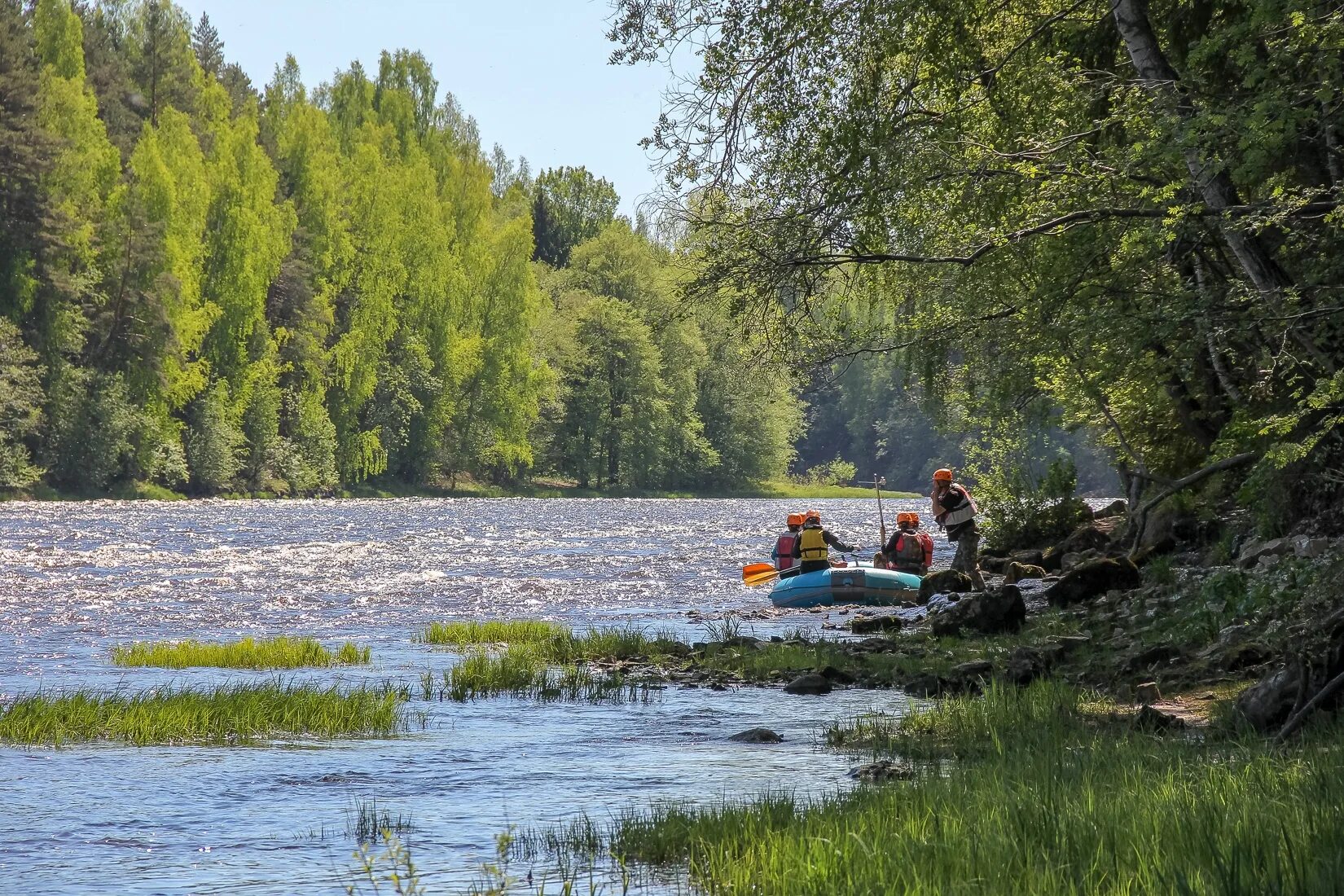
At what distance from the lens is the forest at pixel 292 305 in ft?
181

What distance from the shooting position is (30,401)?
177 feet

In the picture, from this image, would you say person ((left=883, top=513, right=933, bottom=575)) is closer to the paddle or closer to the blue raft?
the blue raft

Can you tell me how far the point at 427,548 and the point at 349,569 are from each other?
22.7 feet

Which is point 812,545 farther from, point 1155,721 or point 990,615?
point 1155,721

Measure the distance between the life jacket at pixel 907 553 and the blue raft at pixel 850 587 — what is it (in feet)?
4.88

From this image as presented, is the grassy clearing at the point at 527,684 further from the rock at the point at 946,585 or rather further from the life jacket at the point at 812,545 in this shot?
the life jacket at the point at 812,545

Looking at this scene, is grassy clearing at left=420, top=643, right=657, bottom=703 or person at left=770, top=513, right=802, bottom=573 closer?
grassy clearing at left=420, top=643, right=657, bottom=703

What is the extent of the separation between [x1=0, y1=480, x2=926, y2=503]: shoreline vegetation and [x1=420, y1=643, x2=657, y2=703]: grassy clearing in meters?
43.5

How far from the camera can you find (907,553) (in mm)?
24891

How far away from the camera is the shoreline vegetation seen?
184ft

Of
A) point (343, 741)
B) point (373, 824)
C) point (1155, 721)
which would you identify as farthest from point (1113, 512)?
point (373, 824)

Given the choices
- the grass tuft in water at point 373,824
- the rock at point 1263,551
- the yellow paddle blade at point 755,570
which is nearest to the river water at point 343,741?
the grass tuft in water at point 373,824

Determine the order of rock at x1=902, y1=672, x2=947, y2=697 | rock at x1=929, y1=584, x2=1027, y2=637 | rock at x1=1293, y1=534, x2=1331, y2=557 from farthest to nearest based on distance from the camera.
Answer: rock at x1=929, y1=584, x2=1027, y2=637 → rock at x1=1293, y1=534, x2=1331, y2=557 → rock at x1=902, y1=672, x2=947, y2=697

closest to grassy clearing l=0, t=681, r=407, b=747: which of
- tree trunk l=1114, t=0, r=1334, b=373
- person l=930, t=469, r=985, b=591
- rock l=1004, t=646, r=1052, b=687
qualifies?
rock l=1004, t=646, r=1052, b=687
